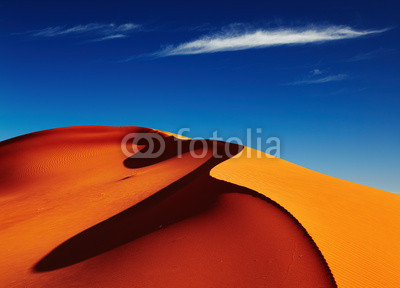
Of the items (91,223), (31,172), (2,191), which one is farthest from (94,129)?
(91,223)

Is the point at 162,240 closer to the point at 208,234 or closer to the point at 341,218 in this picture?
the point at 208,234

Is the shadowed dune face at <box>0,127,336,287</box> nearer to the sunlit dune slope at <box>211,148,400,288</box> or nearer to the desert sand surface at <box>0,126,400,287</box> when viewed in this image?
the desert sand surface at <box>0,126,400,287</box>

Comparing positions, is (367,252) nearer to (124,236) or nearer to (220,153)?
(124,236)

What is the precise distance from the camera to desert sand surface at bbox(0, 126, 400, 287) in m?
6.78

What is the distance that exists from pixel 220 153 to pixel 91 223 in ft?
32.1

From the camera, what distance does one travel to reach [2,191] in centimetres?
1891

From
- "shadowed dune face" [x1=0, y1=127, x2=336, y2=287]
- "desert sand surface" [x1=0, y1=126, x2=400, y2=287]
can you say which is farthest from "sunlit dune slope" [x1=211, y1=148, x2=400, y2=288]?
"shadowed dune face" [x1=0, y1=127, x2=336, y2=287]

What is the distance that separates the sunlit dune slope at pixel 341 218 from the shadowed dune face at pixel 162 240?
511mm

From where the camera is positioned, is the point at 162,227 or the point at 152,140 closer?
the point at 162,227

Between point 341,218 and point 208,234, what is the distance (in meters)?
4.56

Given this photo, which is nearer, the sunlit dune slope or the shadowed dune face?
the shadowed dune face

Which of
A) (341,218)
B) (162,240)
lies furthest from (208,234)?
(341,218)

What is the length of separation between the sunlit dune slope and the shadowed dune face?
0.51 metres

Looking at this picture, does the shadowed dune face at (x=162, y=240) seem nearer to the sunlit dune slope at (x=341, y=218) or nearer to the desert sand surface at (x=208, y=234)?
the desert sand surface at (x=208, y=234)
